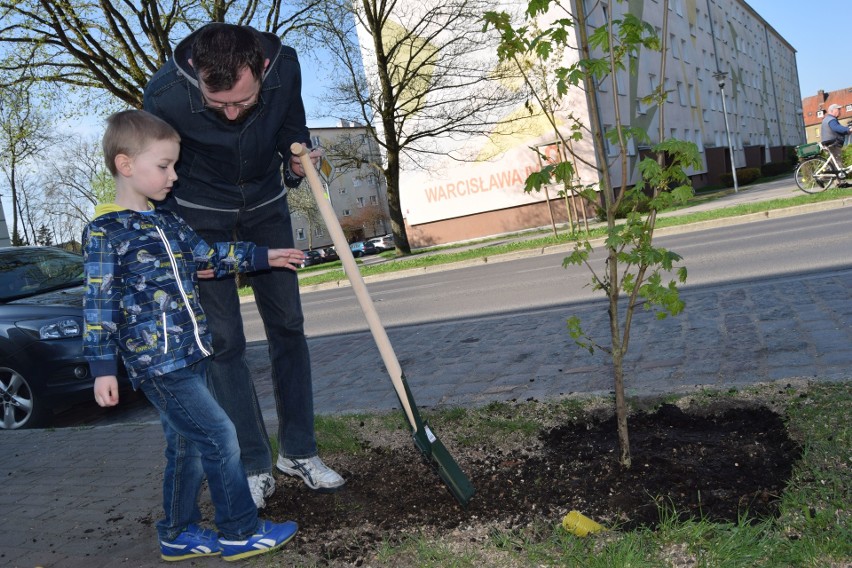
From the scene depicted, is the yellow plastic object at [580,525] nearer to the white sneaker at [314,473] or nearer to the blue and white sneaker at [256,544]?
the blue and white sneaker at [256,544]

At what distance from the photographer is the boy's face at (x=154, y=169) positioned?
261cm

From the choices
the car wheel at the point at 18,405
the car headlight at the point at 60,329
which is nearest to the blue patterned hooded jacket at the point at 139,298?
the car headlight at the point at 60,329

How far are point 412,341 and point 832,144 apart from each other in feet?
41.3

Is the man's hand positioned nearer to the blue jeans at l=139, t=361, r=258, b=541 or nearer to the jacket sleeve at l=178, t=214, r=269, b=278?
the jacket sleeve at l=178, t=214, r=269, b=278

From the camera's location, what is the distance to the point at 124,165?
8.51 feet

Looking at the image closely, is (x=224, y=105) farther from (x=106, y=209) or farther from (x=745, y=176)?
(x=745, y=176)

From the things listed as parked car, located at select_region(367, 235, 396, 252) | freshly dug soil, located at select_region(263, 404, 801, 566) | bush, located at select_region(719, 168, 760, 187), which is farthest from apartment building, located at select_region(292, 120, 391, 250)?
freshly dug soil, located at select_region(263, 404, 801, 566)

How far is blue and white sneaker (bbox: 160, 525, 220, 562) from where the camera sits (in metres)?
2.84

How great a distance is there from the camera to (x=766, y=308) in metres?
5.98

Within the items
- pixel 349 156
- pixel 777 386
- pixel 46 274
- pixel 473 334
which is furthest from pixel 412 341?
pixel 349 156

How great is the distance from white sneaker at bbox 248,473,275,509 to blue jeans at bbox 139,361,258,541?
1.05 ft

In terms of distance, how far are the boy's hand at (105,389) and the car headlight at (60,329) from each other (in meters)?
4.43

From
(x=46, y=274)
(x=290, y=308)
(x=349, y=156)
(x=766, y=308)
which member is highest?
(x=349, y=156)

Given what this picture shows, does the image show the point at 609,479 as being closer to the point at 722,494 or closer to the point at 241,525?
the point at 722,494
